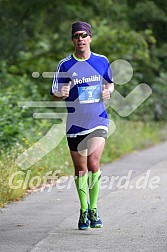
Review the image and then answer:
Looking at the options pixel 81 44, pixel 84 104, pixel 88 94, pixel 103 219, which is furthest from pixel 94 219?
pixel 81 44

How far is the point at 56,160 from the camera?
50.0ft

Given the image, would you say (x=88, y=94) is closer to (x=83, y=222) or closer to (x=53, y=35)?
(x=83, y=222)

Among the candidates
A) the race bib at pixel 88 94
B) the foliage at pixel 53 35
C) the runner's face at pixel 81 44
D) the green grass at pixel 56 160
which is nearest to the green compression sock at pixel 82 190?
the race bib at pixel 88 94

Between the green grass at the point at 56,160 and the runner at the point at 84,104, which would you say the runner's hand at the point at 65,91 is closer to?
the runner at the point at 84,104

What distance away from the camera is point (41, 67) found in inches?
957

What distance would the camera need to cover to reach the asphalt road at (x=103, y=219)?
26.7ft

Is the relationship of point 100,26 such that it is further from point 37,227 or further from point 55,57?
point 37,227

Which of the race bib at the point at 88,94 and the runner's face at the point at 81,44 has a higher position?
the runner's face at the point at 81,44

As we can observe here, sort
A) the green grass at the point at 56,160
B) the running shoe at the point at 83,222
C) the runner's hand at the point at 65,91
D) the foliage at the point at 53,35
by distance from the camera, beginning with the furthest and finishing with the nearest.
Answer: the foliage at the point at 53,35 → the green grass at the point at 56,160 → the running shoe at the point at 83,222 → the runner's hand at the point at 65,91

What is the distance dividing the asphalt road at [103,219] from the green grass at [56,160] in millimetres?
294

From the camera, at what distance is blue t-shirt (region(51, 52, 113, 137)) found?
9.11 metres

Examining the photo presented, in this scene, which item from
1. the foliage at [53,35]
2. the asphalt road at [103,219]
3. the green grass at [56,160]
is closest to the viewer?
the asphalt road at [103,219]

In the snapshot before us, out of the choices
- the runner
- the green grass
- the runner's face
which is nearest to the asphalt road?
the green grass

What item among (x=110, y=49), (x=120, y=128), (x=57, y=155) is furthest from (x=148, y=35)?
(x=57, y=155)
